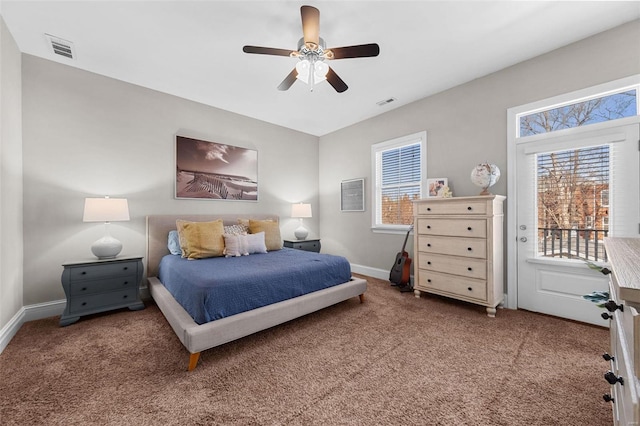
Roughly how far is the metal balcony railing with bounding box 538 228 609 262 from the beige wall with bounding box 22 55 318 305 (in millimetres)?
4151

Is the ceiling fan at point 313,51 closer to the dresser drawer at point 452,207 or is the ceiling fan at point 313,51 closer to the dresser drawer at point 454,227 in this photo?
Result: the dresser drawer at point 452,207

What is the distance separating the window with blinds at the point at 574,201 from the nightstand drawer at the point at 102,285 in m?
4.55

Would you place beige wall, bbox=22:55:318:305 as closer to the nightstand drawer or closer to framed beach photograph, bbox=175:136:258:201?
framed beach photograph, bbox=175:136:258:201

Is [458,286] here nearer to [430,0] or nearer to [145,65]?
[430,0]

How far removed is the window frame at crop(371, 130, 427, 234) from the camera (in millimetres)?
3685

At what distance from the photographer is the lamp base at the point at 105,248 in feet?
8.93

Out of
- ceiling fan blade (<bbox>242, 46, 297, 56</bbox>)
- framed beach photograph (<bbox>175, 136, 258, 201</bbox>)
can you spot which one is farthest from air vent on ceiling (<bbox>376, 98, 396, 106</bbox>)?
framed beach photograph (<bbox>175, 136, 258, 201</bbox>)

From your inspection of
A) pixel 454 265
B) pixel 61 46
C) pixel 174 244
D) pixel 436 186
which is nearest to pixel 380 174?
pixel 436 186

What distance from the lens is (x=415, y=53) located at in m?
2.66

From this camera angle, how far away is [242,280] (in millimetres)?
2123

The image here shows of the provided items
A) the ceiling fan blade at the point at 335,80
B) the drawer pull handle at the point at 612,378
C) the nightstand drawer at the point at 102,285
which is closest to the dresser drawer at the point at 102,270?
the nightstand drawer at the point at 102,285

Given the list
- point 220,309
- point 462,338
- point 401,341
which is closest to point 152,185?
point 220,309

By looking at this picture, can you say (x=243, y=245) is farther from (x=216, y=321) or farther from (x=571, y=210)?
(x=571, y=210)

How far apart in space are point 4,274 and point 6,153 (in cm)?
106
